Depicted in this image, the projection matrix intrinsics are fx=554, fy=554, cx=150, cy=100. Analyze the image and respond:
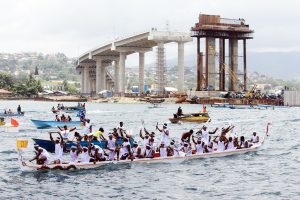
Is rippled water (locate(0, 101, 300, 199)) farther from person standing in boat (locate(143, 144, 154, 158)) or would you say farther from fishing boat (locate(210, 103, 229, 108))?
fishing boat (locate(210, 103, 229, 108))

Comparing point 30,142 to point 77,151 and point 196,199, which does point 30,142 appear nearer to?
point 77,151

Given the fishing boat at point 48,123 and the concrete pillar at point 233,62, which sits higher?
the concrete pillar at point 233,62

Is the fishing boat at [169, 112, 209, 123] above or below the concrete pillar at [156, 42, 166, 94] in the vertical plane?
below

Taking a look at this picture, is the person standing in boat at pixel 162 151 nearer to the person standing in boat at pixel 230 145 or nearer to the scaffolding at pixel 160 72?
the person standing in boat at pixel 230 145

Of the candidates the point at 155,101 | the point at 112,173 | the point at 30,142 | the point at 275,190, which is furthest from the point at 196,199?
the point at 155,101

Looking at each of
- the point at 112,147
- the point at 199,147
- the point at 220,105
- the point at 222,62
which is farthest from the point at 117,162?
the point at 222,62

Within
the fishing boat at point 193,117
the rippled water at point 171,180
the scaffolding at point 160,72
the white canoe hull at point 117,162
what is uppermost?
the scaffolding at point 160,72

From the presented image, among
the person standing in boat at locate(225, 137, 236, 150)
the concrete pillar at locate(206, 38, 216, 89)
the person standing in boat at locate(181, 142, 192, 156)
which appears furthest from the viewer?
the concrete pillar at locate(206, 38, 216, 89)

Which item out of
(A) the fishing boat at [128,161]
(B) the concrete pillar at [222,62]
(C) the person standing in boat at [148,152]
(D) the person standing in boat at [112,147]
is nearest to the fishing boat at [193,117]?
(A) the fishing boat at [128,161]

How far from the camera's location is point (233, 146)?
40812 millimetres

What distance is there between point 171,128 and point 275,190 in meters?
35.8

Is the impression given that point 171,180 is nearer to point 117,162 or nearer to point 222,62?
point 117,162

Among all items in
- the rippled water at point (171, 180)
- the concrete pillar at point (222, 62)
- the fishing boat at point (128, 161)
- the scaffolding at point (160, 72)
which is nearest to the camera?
the rippled water at point (171, 180)

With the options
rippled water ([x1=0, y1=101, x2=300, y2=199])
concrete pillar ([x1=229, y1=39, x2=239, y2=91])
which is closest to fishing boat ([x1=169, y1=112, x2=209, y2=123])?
rippled water ([x1=0, y1=101, x2=300, y2=199])
